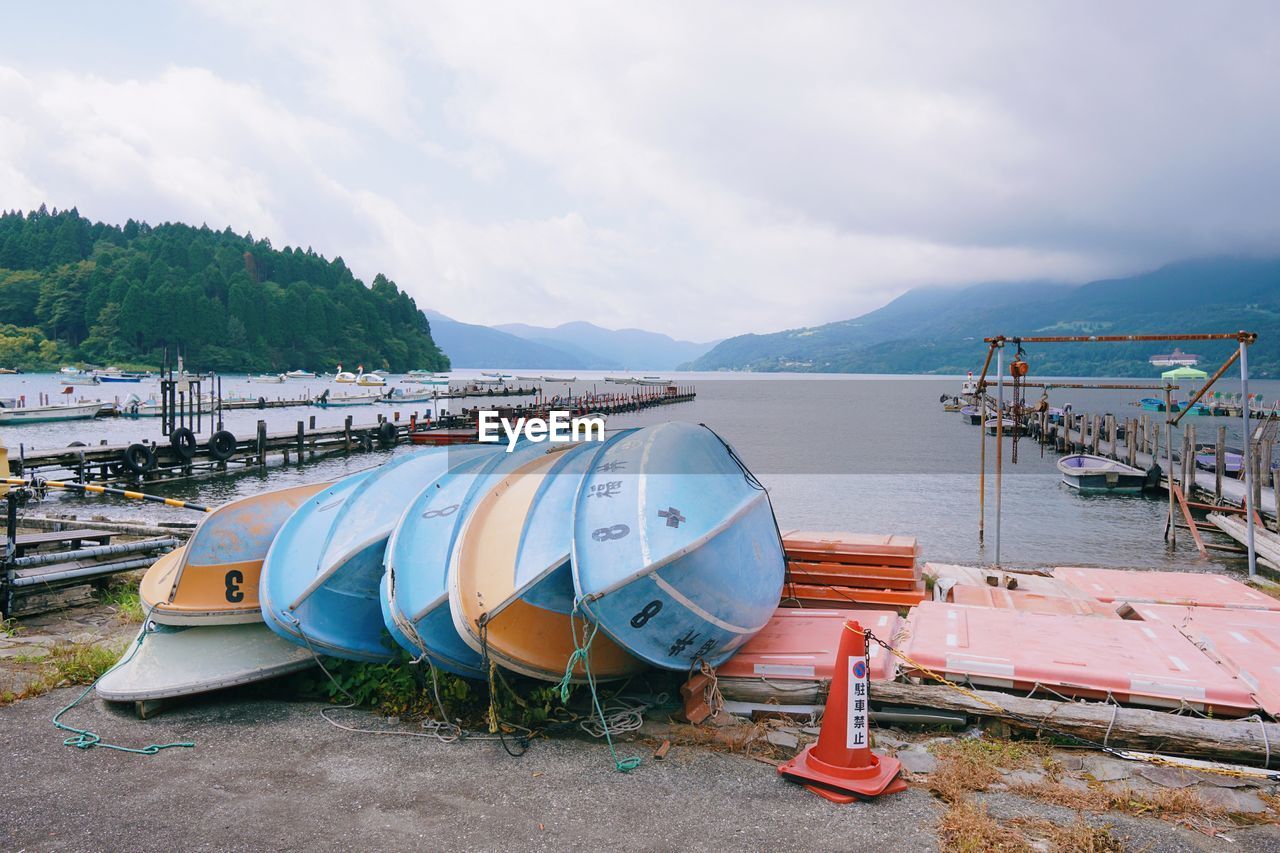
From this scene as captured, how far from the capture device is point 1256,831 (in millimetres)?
4738

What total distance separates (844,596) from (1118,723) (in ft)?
13.5

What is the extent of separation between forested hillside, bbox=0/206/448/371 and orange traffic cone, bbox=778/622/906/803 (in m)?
130

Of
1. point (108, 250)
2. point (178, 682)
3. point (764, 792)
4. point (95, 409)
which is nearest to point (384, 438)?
point (95, 409)

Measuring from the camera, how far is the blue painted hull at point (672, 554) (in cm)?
594

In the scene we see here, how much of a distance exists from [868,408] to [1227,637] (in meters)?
106

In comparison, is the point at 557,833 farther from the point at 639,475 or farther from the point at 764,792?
the point at 639,475

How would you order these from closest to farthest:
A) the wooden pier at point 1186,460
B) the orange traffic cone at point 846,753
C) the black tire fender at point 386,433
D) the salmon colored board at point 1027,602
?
the orange traffic cone at point 846,753 < the salmon colored board at point 1027,602 < the wooden pier at point 1186,460 < the black tire fender at point 386,433

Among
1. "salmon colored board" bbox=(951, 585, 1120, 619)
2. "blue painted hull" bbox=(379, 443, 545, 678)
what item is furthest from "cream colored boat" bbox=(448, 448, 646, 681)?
"salmon colored board" bbox=(951, 585, 1120, 619)

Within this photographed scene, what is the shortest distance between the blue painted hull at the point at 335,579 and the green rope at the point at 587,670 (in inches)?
75.5

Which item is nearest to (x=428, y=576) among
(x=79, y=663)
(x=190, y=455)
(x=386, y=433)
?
(x=79, y=663)

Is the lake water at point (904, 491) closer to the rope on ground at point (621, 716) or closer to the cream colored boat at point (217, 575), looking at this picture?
the rope on ground at point (621, 716)

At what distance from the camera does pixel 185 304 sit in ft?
419

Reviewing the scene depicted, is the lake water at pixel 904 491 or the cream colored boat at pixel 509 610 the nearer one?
the cream colored boat at pixel 509 610

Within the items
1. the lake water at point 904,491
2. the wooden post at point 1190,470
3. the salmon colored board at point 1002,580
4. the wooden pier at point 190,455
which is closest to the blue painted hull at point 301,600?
the salmon colored board at point 1002,580
